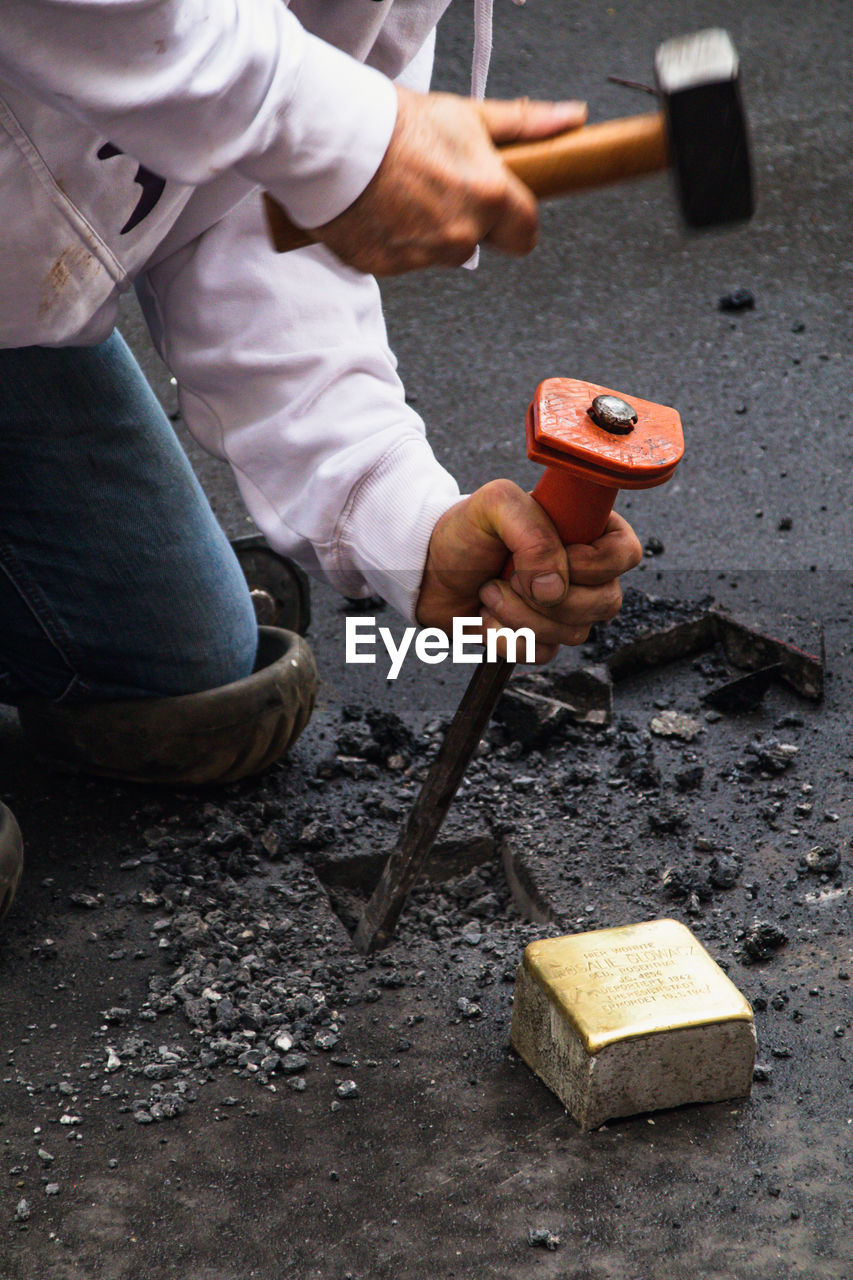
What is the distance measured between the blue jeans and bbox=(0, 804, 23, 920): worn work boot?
1.13ft

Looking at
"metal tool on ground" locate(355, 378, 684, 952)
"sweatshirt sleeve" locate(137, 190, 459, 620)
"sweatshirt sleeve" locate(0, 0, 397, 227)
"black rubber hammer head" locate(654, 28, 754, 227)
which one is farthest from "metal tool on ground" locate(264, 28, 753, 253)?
"sweatshirt sleeve" locate(137, 190, 459, 620)

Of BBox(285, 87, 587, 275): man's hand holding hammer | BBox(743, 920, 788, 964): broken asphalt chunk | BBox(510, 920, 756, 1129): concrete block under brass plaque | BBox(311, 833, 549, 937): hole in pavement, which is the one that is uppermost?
BBox(285, 87, 587, 275): man's hand holding hammer

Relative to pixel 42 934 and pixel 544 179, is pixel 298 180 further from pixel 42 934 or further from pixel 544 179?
pixel 42 934

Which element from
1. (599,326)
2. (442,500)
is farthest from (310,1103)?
(599,326)

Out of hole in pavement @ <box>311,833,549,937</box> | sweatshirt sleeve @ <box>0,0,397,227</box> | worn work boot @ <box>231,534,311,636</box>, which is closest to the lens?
sweatshirt sleeve @ <box>0,0,397,227</box>

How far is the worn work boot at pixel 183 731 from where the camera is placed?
79.7 inches

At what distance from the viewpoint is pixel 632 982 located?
1492 mm

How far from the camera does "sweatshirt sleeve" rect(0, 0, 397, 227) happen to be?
3.54ft

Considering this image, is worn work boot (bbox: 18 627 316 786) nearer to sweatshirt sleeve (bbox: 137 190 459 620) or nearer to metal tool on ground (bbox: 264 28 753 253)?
sweatshirt sleeve (bbox: 137 190 459 620)

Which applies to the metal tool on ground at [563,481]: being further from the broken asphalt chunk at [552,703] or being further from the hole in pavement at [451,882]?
the broken asphalt chunk at [552,703]

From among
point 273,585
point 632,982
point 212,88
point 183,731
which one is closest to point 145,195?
point 212,88

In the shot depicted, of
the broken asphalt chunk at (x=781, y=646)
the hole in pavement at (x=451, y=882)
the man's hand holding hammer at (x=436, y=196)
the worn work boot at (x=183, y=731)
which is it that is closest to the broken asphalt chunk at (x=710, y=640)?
the broken asphalt chunk at (x=781, y=646)

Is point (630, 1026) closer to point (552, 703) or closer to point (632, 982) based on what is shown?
point (632, 982)

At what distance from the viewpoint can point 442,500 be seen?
166cm
